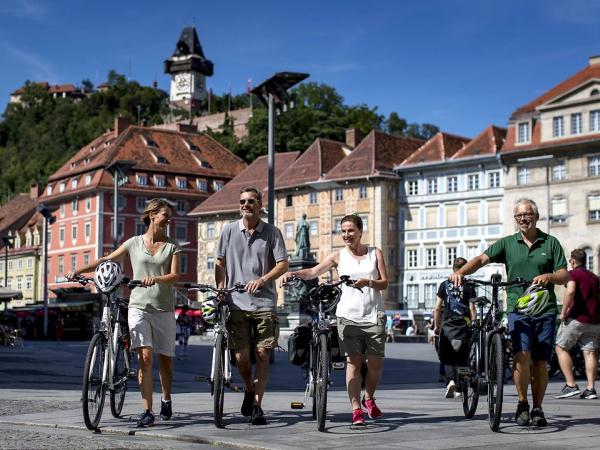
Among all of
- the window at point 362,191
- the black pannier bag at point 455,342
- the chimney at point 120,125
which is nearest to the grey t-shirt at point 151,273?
the black pannier bag at point 455,342

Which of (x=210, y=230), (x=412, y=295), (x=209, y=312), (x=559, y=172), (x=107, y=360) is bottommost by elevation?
(x=107, y=360)

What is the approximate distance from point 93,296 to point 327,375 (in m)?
56.9

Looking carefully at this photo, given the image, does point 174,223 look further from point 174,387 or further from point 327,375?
point 327,375

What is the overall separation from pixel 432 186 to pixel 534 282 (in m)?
67.7

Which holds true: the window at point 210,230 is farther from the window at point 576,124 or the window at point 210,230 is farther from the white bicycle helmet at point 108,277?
the white bicycle helmet at point 108,277

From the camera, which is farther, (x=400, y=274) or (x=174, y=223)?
(x=174, y=223)

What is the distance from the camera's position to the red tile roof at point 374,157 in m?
78.2

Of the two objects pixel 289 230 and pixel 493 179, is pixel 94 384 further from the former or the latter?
pixel 289 230

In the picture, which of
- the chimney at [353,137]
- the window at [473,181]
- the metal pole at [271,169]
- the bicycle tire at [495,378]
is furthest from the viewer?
the chimney at [353,137]

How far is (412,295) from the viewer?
77.1 meters

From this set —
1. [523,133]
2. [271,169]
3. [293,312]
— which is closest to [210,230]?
[523,133]

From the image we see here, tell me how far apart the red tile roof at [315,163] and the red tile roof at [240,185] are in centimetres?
217

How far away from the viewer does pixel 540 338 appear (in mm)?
9477

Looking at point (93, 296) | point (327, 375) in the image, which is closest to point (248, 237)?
point (327, 375)
